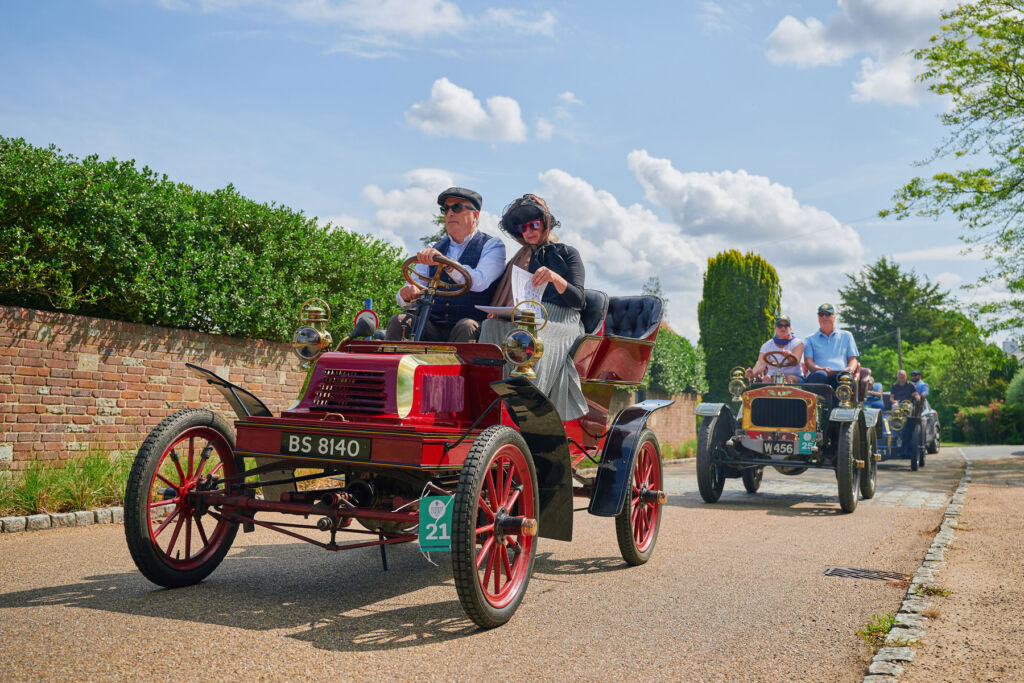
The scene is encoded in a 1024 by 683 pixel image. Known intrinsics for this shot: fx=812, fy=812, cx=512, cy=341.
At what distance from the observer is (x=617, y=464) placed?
205 inches

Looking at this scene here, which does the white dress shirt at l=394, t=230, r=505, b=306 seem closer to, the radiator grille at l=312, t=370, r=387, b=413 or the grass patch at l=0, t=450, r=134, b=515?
the radiator grille at l=312, t=370, r=387, b=413

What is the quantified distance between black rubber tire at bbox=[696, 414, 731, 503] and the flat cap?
4.74m

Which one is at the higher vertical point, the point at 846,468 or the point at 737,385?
the point at 737,385

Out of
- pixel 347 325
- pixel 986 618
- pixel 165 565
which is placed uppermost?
pixel 347 325

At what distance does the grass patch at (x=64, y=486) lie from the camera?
21.1ft

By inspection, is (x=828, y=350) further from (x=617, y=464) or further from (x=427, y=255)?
(x=427, y=255)

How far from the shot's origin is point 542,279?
5016 mm

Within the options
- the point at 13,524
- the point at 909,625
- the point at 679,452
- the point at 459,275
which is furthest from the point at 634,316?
the point at 679,452

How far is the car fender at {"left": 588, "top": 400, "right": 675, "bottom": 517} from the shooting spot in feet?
16.4

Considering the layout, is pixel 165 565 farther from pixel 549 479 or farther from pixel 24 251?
pixel 24 251

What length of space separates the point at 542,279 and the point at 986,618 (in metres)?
2.96

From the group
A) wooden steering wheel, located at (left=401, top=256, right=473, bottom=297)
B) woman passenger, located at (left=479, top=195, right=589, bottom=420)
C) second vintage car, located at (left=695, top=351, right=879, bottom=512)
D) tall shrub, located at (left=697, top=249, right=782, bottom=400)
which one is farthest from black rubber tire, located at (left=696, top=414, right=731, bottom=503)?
tall shrub, located at (left=697, top=249, right=782, bottom=400)

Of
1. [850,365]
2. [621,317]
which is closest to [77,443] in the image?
[621,317]

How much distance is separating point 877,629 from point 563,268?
2796 millimetres
